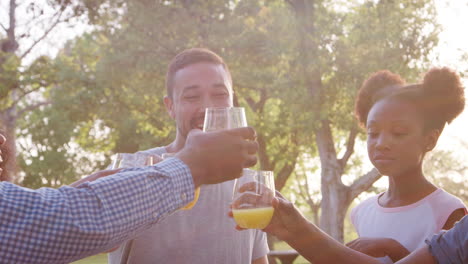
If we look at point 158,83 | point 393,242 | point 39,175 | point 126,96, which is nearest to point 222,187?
point 393,242

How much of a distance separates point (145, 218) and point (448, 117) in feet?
8.92

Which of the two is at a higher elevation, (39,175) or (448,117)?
(448,117)

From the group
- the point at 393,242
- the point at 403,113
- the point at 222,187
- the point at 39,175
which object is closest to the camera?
the point at 393,242

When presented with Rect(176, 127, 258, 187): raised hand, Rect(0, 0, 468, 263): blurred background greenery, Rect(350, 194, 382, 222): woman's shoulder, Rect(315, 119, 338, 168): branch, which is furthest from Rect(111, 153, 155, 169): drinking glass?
Rect(315, 119, 338, 168): branch

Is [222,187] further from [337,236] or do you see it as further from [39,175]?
[39,175]

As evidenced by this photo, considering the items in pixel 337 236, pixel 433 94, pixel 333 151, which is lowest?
pixel 337 236

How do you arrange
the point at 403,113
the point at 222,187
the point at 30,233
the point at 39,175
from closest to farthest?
the point at 30,233 → the point at 403,113 → the point at 222,187 → the point at 39,175

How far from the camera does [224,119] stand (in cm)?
240

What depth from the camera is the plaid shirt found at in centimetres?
160

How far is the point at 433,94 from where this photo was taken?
3621 mm

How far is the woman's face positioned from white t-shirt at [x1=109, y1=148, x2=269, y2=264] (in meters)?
1.12

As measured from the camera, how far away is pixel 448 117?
3.68m

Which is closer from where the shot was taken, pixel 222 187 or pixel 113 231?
pixel 113 231

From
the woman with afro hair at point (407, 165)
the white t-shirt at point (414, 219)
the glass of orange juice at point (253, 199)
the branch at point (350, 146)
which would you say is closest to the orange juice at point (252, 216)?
the glass of orange juice at point (253, 199)
